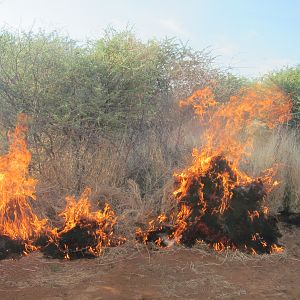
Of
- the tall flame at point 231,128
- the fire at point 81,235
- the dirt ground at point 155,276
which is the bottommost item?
the dirt ground at point 155,276

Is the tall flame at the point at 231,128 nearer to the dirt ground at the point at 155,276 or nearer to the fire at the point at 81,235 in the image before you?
the dirt ground at the point at 155,276

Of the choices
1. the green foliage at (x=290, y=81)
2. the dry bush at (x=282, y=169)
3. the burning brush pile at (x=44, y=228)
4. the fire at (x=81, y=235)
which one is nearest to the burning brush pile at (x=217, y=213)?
the fire at (x=81, y=235)

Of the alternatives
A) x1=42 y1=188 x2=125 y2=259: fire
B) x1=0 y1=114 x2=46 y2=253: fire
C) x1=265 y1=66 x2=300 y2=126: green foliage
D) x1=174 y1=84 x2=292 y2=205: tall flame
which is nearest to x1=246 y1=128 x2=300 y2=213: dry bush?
x1=174 y1=84 x2=292 y2=205: tall flame

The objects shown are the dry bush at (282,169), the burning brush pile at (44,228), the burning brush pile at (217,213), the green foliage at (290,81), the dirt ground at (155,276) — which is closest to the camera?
the dirt ground at (155,276)

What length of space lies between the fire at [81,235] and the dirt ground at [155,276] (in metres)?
0.17

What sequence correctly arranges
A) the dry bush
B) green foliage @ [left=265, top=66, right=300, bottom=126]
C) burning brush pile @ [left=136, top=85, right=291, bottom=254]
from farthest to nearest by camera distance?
green foliage @ [left=265, top=66, right=300, bottom=126], the dry bush, burning brush pile @ [left=136, top=85, right=291, bottom=254]

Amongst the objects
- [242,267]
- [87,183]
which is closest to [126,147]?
[87,183]

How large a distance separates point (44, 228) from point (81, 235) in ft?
1.64

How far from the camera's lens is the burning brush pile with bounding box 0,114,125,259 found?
537 centimetres

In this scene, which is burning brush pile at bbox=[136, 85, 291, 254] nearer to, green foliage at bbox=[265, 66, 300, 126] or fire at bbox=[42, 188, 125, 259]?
fire at bbox=[42, 188, 125, 259]

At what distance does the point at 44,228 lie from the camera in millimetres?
5527

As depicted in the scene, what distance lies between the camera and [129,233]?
5.88 m

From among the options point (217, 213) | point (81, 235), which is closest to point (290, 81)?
point (217, 213)

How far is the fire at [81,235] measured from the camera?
5.39 m
